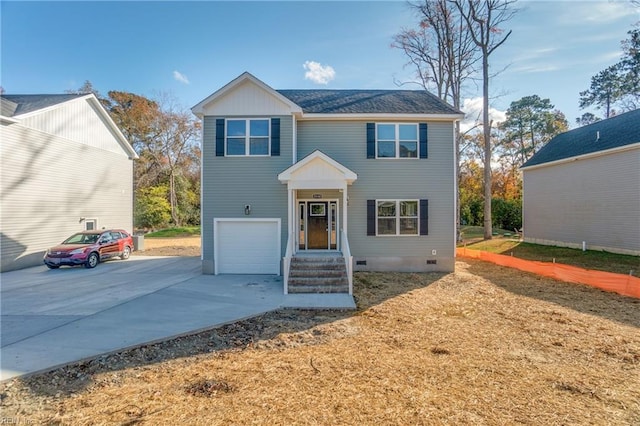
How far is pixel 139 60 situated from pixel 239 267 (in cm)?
1590

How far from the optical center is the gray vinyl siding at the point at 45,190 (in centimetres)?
1234

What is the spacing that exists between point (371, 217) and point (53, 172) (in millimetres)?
14813

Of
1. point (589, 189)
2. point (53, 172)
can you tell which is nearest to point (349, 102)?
point (589, 189)

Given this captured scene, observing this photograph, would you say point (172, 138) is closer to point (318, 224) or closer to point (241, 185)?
point (241, 185)

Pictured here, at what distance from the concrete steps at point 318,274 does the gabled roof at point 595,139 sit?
1506 cm

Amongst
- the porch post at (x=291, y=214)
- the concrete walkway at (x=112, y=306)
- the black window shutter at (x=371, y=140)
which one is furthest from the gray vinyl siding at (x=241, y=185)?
the black window shutter at (x=371, y=140)

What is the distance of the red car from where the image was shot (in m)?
12.6

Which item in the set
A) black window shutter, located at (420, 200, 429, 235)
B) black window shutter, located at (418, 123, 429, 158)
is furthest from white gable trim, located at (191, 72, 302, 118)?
black window shutter, located at (420, 200, 429, 235)

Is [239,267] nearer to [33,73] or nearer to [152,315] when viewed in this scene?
[152,315]

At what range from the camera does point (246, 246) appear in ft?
37.3

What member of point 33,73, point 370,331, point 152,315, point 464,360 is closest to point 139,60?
point 33,73

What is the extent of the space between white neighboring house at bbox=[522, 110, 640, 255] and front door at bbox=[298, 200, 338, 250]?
44.9ft

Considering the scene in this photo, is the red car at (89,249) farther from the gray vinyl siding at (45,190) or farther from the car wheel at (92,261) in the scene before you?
the gray vinyl siding at (45,190)

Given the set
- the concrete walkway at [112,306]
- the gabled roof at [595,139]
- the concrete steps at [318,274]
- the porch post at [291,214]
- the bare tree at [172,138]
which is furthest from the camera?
the bare tree at [172,138]
